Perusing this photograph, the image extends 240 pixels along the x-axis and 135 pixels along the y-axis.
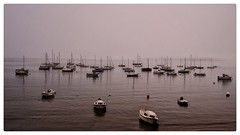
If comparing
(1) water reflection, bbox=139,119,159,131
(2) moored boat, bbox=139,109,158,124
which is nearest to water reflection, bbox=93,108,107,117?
(2) moored boat, bbox=139,109,158,124

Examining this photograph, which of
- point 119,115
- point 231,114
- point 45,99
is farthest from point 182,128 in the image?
point 45,99

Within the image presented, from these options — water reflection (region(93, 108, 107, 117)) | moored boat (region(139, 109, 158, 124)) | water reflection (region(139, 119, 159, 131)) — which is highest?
moored boat (region(139, 109, 158, 124))

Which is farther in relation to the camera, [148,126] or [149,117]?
[149,117]

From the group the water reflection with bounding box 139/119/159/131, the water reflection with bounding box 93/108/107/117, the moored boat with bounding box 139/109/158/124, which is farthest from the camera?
the water reflection with bounding box 93/108/107/117

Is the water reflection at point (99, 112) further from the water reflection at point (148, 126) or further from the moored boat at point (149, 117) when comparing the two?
the water reflection at point (148, 126)

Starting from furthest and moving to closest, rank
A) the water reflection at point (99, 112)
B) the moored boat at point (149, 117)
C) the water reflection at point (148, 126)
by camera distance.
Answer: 1. the water reflection at point (99, 112)
2. the moored boat at point (149, 117)
3. the water reflection at point (148, 126)

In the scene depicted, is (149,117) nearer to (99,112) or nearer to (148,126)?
(148,126)

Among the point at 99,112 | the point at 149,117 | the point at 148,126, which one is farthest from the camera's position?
the point at 99,112

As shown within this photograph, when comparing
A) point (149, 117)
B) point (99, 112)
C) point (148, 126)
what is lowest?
point (148, 126)

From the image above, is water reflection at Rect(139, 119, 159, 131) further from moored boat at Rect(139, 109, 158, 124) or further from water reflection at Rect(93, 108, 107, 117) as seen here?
water reflection at Rect(93, 108, 107, 117)

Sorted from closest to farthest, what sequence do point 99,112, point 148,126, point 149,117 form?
point 148,126, point 149,117, point 99,112

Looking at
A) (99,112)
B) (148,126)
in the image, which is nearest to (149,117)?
(148,126)

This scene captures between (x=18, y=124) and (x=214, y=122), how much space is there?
51.5 ft

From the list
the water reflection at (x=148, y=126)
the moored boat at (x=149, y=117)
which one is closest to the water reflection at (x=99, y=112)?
the moored boat at (x=149, y=117)
